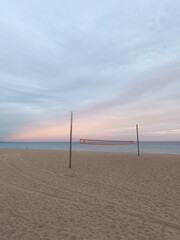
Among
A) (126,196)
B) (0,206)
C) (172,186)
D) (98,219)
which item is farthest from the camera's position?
(172,186)

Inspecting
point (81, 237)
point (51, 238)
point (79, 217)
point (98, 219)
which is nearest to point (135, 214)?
point (98, 219)

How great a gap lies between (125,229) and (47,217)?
1815mm

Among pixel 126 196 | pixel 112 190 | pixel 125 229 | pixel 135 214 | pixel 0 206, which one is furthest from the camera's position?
pixel 112 190

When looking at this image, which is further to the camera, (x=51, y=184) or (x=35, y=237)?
(x=51, y=184)

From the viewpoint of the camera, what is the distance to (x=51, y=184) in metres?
9.38

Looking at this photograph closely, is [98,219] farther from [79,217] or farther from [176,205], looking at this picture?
[176,205]

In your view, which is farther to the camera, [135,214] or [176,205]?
[176,205]

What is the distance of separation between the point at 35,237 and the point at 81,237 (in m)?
0.84

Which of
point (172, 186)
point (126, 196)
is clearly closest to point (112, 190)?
point (126, 196)

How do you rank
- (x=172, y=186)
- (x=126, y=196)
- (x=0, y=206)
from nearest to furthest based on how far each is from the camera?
(x=0, y=206) → (x=126, y=196) → (x=172, y=186)

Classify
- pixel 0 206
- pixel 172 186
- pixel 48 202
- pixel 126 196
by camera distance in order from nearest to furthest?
pixel 0 206, pixel 48 202, pixel 126 196, pixel 172 186

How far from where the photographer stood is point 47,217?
17.9 ft

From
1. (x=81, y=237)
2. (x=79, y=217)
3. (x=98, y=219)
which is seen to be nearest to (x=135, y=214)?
(x=98, y=219)

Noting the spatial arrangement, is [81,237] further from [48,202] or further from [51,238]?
[48,202]
